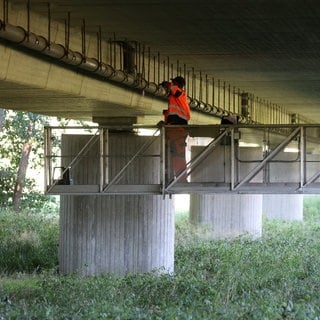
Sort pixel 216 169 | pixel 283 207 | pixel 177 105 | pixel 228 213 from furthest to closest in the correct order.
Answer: pixel 283 207 → pixel 228 213 → pixel 177 105 → pixel 216 169

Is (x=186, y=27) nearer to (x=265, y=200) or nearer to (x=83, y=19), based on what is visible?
(x=83, y=19)

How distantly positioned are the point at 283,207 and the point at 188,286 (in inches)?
1190

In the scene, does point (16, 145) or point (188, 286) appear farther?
point (16, 145)

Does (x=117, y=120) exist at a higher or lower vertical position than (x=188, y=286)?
higher

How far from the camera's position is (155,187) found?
61.1ft

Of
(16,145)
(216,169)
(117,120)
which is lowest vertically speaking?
(216,169)

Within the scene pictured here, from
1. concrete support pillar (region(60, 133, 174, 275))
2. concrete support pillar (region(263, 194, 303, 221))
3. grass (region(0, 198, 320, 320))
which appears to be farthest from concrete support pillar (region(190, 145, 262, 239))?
concrete support pillar (region(60, 133, 174, 275))

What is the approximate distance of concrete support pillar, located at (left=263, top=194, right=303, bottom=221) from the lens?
47.1m

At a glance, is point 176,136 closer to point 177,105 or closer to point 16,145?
point 177,105

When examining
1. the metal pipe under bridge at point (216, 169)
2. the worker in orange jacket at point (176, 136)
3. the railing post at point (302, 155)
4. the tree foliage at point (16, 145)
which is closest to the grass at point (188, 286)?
the metal pipe under bridge at point (216, 169)

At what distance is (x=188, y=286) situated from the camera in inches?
715

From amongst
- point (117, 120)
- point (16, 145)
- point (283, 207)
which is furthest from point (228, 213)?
point (117, 120)

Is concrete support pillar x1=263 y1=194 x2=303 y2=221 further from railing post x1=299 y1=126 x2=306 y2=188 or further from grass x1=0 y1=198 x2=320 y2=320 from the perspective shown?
railing post x1=299 y1=126 x2=306 y2=188

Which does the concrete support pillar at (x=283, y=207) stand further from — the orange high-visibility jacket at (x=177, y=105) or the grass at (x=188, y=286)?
the orange high-visibility jacket at (x=177, y=105)
